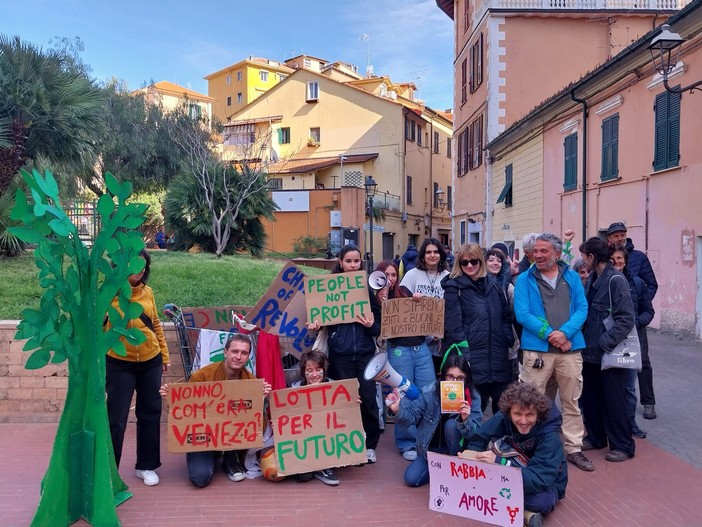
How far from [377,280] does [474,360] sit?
3.64 feet

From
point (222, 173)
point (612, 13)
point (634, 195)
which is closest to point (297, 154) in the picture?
point (222, 173)

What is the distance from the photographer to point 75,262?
12.8 ft

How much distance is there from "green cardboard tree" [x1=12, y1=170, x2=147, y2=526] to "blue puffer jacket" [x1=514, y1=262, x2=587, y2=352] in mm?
2986

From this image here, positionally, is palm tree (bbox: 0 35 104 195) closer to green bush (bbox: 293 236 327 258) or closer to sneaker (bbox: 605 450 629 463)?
sneaker (bbox: 605 450 629 463)

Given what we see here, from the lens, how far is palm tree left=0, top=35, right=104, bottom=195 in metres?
10.1

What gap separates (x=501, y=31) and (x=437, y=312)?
758 inches

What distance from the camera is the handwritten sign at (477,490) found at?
368cm

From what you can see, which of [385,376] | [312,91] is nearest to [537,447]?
[385,376]

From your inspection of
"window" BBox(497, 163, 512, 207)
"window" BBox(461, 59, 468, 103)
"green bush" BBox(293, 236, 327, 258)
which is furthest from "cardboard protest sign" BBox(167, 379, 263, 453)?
"green bush" BBox(293, 236, 327, 258)

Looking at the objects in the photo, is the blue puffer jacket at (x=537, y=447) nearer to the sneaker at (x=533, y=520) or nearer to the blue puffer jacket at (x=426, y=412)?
the sneaker at (x=533, y=520)

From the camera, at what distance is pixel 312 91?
43781mm

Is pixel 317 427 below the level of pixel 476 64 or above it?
below

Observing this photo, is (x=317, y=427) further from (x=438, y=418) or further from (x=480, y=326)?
(x=480, y=326)

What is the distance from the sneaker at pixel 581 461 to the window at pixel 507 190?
683 inches
